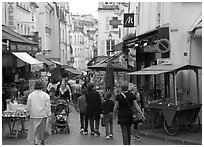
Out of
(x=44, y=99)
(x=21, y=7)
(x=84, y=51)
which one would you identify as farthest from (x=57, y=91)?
(x=84, y=51)

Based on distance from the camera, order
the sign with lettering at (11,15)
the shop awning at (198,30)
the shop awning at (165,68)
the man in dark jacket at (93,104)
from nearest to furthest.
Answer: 1. the shop awning at (165,68)
2. the man in dark jacket at (93,104)
3. the shop awning at (198,30)
4. the sign with lettering at (11,15)

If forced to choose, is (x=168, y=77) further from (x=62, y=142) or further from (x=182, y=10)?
(x=62, y=142)

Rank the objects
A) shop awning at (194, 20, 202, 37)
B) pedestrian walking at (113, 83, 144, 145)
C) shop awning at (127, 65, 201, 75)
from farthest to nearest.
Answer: shop awning at (194, 20, 202, 37)
shop awning at (127, 65, 201, 75)
pedestrian walking at (113, 83, 144, 145)

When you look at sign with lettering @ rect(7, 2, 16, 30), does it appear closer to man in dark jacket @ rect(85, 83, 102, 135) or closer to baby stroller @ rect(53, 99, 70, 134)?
baby stroller @ rect(53, 99, 70, 134)

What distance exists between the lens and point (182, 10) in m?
15.6

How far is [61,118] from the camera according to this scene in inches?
536

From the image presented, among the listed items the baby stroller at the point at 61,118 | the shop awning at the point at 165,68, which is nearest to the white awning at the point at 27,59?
the baby stroller at the point at 61,118

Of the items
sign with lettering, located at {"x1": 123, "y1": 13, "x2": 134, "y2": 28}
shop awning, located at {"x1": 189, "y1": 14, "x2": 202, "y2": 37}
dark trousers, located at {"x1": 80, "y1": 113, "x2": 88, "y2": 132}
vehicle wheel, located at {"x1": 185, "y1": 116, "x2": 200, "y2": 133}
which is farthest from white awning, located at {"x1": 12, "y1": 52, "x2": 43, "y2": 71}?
vehicle wheel, located at {"x1": 185, "y1": 116, "x2": 200, "y2": 133}

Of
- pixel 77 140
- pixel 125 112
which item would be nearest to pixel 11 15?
pixel 77 140

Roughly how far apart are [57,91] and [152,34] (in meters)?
4.33

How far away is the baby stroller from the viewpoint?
13.6m

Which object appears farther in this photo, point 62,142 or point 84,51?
point 84,51

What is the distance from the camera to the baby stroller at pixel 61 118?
1360 centimetres

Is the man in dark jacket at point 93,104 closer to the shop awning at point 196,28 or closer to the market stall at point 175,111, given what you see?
the market stall at point 175,111
